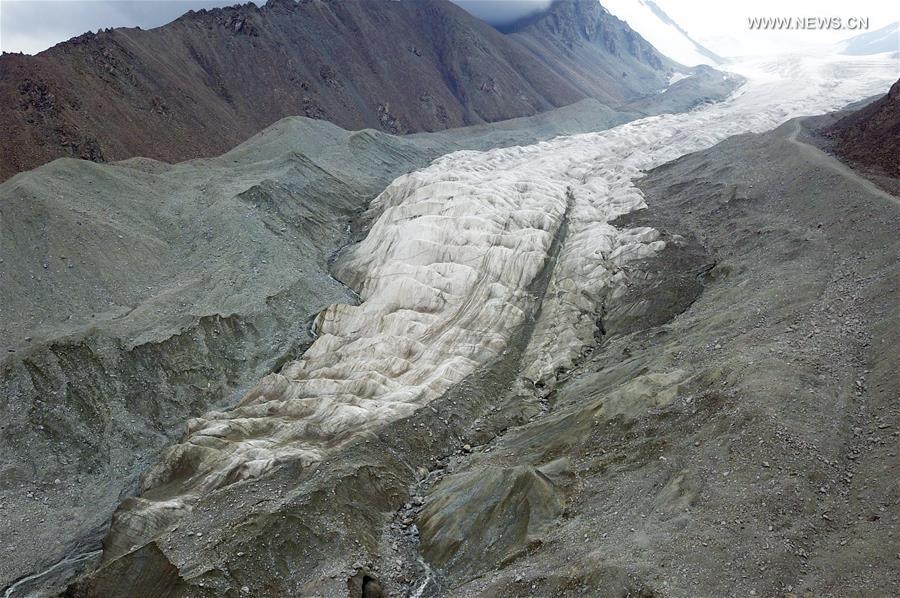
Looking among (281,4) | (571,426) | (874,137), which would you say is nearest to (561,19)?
(281,4)

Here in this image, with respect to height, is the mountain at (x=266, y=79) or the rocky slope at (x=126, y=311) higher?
the mountain at (x=266, y=79)

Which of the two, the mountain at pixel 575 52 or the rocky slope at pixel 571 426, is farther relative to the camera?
the mountain at pixel 575 52

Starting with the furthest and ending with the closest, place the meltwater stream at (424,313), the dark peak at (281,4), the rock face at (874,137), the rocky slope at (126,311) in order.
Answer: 1. the dark peak at (281,4)
2. the rock face at (874,137)
3. the rocky slope at (126,311)
4. the meltwater stream at (424,313)

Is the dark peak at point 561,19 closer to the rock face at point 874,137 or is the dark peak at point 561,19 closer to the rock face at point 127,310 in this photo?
the rock face at point 874,137

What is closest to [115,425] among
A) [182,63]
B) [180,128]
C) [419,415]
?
[419,415]

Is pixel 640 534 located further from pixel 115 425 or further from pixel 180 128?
pixel 180 128

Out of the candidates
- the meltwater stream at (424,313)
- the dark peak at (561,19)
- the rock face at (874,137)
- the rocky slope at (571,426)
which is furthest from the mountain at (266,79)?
the rock face at (874,137)
